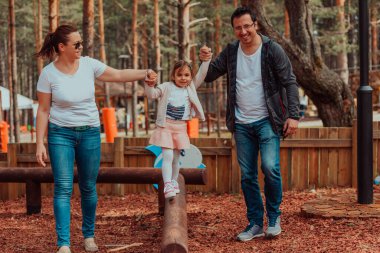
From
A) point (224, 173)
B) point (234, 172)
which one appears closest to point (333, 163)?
point (234, 172)

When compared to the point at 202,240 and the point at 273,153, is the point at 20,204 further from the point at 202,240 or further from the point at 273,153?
the point at 273,153

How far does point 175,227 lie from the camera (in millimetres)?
4797

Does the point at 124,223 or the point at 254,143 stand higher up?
the point at 254,143

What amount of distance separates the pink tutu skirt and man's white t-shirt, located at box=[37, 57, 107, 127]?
2.55 ft

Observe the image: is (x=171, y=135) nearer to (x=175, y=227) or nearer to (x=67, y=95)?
(x=175, y=227)

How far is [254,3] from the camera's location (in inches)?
406

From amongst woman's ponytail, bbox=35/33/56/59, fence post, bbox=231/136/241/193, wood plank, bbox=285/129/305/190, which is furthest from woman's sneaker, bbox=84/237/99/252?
wood plank, bbox=285/129/305/190

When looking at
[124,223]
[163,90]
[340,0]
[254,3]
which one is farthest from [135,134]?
[163,90]

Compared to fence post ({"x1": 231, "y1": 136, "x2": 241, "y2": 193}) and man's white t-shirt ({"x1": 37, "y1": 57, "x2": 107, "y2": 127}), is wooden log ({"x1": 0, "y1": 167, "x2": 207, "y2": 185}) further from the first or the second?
man's white t-shirt ({"x1": 37, "y1": 57, "x2": 107, "y2": 127})

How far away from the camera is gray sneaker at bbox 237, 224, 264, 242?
536 cm

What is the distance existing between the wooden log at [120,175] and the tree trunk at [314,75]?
396 cm

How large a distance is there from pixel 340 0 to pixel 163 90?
28.5 meters

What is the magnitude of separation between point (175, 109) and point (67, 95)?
1057 mm

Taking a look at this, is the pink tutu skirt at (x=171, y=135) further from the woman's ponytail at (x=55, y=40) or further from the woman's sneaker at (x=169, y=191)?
the woman's ponytail at (x=55, y=40)
